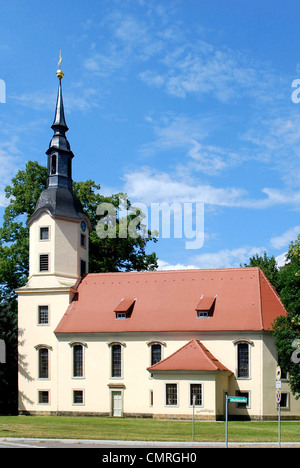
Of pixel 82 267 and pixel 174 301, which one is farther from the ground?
pixel 82 267

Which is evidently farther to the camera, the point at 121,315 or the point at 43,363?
the point at 43,363

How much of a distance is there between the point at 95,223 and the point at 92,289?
10.6m

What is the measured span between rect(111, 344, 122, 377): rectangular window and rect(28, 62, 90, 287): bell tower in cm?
632

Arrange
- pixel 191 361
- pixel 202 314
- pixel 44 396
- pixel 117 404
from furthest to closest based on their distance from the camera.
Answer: pixel 44 396
pixel 117 404
pixel 202 314
pixel 191 361

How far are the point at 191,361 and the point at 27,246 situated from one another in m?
19.6

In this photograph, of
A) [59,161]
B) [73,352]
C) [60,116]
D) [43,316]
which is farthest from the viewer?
[60,116]

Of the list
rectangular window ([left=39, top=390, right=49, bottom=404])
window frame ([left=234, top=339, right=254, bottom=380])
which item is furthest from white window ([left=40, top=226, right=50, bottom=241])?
window frame ([left=234, top=339, right=254, bottom=380])

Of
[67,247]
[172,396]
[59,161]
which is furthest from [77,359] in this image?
[59,161]

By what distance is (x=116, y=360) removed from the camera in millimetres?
47812

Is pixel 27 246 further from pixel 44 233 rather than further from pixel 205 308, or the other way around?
pixel 205 308

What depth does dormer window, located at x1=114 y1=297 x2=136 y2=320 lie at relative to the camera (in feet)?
158

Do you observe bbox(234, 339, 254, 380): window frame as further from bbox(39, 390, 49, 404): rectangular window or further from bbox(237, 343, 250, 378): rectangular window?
bbox(39, 390, 49, 404): rectangular window

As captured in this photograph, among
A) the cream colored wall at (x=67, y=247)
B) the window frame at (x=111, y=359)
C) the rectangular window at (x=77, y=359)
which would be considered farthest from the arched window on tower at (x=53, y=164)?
the window frame at (x=111, y=359)
